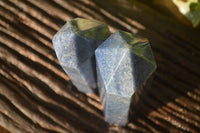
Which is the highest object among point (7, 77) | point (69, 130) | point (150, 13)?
point (150, 13)

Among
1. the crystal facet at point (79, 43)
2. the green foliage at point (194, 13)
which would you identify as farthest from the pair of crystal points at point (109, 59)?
the green foliage at point (194, 13)

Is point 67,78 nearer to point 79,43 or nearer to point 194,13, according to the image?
point 79,43

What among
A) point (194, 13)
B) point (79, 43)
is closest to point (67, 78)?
point (79, 43)

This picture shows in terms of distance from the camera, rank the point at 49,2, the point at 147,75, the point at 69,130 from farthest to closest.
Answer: the point at 49,2 < the point at 69,130 < the point at 147,75

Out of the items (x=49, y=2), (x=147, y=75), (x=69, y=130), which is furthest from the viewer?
(x=49, y=2)

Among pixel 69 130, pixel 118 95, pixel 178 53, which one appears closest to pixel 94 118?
pixel 69 130

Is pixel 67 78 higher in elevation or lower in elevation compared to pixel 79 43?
lower

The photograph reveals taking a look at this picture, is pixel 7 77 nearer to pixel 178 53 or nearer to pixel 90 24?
pixel 90 24

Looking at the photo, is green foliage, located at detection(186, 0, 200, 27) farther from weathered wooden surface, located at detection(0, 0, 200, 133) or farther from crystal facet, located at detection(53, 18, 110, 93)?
crystal facet, located at detection(53, 18, 110, 93)
